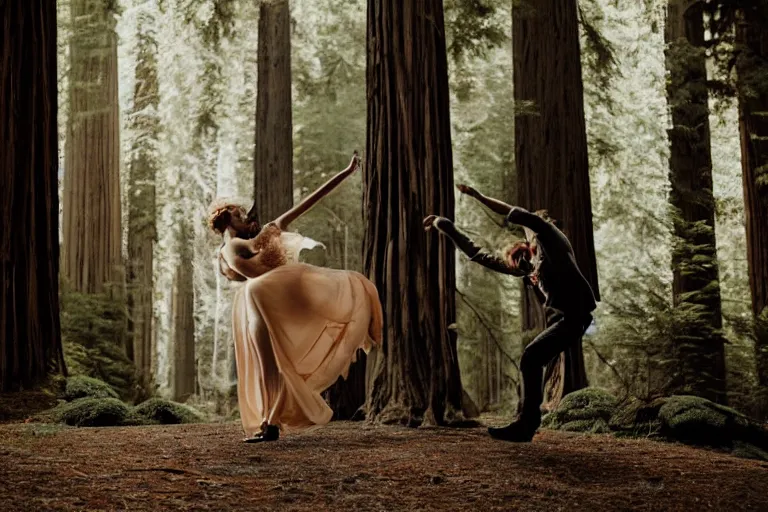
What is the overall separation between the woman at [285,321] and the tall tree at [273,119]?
5878 mm

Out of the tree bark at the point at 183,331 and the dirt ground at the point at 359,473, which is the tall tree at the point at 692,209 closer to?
the dirt ground at the point at 359,473

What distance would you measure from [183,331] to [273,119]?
31.5 ft

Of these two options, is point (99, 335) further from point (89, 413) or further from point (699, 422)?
point (699, 422)

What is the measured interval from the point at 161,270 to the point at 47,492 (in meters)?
22.3

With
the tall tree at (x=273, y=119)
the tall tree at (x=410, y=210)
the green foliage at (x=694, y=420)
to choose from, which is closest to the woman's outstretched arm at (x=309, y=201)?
the tall tree at (x=410, y=210)

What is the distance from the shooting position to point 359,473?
6926 millimetres

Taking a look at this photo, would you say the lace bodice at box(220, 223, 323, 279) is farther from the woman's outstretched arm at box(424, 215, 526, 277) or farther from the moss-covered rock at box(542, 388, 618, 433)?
the moss-covered rock at box(542, 388, 618, 433)

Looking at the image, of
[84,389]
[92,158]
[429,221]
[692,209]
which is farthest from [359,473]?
[92,158]

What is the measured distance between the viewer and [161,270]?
27.8 m

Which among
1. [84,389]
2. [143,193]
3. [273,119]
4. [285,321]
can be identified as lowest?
[84,389]

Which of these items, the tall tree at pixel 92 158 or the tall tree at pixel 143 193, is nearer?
the tall tree at pixel 92 158

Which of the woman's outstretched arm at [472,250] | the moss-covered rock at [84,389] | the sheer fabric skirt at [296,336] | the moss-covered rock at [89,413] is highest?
the woman's outstretched arm at [472,250]

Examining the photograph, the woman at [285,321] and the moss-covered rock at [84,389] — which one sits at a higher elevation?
the woman at [285,321]

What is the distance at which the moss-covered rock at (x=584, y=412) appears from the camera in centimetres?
1035
